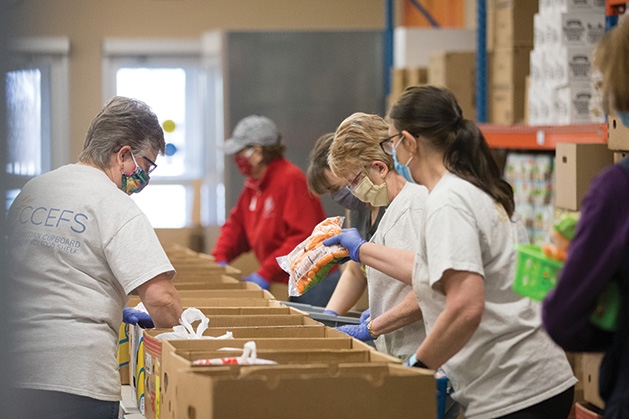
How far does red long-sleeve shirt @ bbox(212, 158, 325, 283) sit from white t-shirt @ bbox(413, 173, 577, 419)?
2813mm

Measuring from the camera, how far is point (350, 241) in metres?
2.80

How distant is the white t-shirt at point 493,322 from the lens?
2188 millimetres

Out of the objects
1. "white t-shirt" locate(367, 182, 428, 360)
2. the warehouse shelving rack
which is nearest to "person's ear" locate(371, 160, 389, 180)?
"white t-shirt" locate(367, 182, 428, 360)

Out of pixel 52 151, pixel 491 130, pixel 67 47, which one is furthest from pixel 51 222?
pixel 67 47

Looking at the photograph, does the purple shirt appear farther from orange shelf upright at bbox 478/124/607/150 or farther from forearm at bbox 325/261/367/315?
orange shelf upright at bbox 478/124/607/150

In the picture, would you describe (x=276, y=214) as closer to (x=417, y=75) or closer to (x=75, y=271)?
(x=417, y=75)

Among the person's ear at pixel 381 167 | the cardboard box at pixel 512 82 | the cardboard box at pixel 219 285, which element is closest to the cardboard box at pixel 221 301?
the cardboard box at pixel 219 285

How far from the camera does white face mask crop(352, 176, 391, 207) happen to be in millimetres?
2998

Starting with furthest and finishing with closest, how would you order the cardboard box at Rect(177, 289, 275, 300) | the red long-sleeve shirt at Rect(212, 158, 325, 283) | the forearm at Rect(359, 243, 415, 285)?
the red long-sleeve shirt at Rect(212, 158, 325, 283), the cardboard box at Rect(177, 289, 275, 300), the forearm at Rect(359, 243, 415, 285)

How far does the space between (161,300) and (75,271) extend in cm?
24

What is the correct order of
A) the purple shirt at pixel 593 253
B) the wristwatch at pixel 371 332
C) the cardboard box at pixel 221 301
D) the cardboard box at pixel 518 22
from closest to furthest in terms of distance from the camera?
the purple shirt at pixel 593 253, the wristwatch at pixel 371 332, the cardboard box at pixel 221 301, the cardboard box at pixel 518 22

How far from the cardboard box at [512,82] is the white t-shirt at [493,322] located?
164 inches

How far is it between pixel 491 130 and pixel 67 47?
580 centimetres

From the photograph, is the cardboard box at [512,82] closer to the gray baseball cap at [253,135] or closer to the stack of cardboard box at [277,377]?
the gray baseball cap at [253,135]
